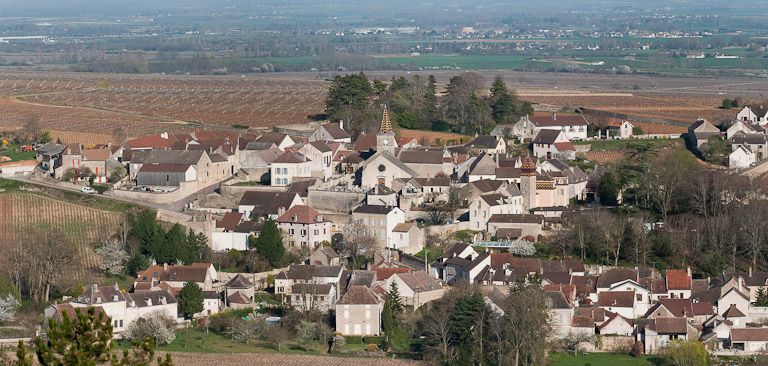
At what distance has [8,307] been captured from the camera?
138 feet

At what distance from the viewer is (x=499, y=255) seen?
45125mm

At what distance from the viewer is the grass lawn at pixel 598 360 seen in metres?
39.0

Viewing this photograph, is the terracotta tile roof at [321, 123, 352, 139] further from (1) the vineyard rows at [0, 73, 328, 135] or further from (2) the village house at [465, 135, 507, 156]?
(1) the vineyard rows at [0, 73, 328, 135]

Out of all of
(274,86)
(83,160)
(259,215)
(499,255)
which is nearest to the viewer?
(499,255)

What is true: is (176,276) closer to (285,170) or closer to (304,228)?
(304,228)

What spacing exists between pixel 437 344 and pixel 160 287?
26.1 feet

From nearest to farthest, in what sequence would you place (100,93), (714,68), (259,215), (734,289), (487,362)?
(487,362) → (734,289) → (259,215) → (100,93) → (714,68)

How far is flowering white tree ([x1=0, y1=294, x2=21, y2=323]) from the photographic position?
41.6 metres

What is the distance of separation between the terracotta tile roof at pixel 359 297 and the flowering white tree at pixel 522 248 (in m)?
6.55

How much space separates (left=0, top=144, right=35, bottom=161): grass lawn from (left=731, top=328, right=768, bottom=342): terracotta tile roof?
2931 cm

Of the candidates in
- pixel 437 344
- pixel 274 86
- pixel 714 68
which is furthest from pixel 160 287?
pixel 714 68

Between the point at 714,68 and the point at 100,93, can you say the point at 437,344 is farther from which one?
the point at 714,68

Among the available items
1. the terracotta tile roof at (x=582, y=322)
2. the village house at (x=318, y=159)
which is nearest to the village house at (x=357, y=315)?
the terracotta tile roof at (x=582, y=322)

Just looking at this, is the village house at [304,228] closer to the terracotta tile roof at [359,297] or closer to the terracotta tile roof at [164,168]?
the terracotta tile roof at [359,297]
